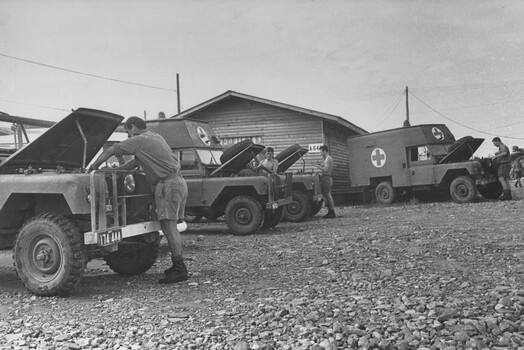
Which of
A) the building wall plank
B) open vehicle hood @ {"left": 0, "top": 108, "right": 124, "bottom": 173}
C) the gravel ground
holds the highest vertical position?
the building wall plank

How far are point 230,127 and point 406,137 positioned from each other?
23.2ft

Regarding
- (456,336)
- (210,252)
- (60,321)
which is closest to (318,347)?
(456,336)

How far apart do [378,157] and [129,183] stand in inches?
517

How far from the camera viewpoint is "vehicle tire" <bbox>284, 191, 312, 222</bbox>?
11820 millimetres

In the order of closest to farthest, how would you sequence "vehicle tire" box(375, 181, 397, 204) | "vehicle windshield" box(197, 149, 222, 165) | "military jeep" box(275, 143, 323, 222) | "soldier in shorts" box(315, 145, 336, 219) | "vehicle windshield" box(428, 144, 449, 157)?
"vehicle windshield" box(197, 149, 222, 165), "military jeep" box(275, 143, 323, 222), "soldier in shorts" box(315, 145, 336, 219), "vehicle windshield" box(428, 144, 449, 157), "vehicle tire" box(375, 181, 397, 204)

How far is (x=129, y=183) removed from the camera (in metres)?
5.20

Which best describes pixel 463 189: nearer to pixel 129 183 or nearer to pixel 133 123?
pixel 133 123

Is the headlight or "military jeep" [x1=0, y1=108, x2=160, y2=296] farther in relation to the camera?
the headlight

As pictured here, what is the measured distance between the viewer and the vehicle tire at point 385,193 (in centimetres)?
1684

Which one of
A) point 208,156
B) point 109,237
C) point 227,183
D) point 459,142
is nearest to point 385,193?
point 459,142

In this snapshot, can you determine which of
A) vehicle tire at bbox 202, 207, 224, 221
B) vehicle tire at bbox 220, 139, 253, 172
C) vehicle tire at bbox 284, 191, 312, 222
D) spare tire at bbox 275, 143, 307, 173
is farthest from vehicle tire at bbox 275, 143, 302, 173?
vehicle tire at bbox 202, 207, 224, 221

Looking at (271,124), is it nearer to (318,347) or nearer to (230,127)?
(230,127)

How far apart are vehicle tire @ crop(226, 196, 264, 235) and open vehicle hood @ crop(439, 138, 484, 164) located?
28.0 feet

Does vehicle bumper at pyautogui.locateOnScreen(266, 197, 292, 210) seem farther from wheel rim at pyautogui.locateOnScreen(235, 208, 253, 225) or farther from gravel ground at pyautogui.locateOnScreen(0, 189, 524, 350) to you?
gravel ground at pyautogui.locateOnScreen(0, 189, 524, 350)
